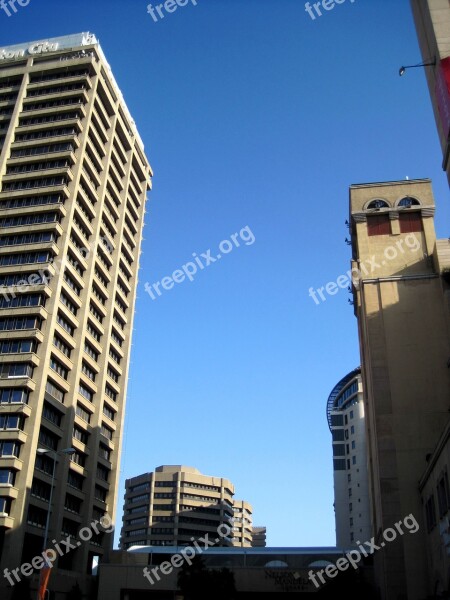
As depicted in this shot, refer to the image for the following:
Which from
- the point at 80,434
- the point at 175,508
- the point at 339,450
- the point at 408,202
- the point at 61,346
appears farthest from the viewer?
the point at 175,508

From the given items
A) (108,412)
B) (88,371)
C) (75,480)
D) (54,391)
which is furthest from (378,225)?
(75,480)

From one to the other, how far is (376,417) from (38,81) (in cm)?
6468

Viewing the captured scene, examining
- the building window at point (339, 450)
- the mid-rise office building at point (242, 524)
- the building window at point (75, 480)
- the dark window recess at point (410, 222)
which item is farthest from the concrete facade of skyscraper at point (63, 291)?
the mid-rise office building at point (242, 524)

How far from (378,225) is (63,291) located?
3651cm

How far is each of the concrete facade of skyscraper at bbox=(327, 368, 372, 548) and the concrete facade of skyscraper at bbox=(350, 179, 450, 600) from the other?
59.4 m

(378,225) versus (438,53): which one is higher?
(378,225)

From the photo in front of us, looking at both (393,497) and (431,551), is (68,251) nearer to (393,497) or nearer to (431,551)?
(393,497)

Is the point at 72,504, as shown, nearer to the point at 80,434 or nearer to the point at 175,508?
the point at 80,434

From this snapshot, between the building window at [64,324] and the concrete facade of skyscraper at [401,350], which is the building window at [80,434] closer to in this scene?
the building window at [64,324]

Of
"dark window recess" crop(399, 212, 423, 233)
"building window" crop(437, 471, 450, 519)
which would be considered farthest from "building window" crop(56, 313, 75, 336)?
"building window" crop(437, 471, 450, 519)

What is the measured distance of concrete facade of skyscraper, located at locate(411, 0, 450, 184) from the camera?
37831mm

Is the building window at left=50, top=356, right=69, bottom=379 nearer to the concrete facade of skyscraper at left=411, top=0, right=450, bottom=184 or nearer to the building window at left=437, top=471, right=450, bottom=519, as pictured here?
the building window at left=437, top=471, right=450, bottom=519

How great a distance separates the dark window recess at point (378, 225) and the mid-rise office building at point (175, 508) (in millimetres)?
99901

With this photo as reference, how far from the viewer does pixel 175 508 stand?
14525cm
